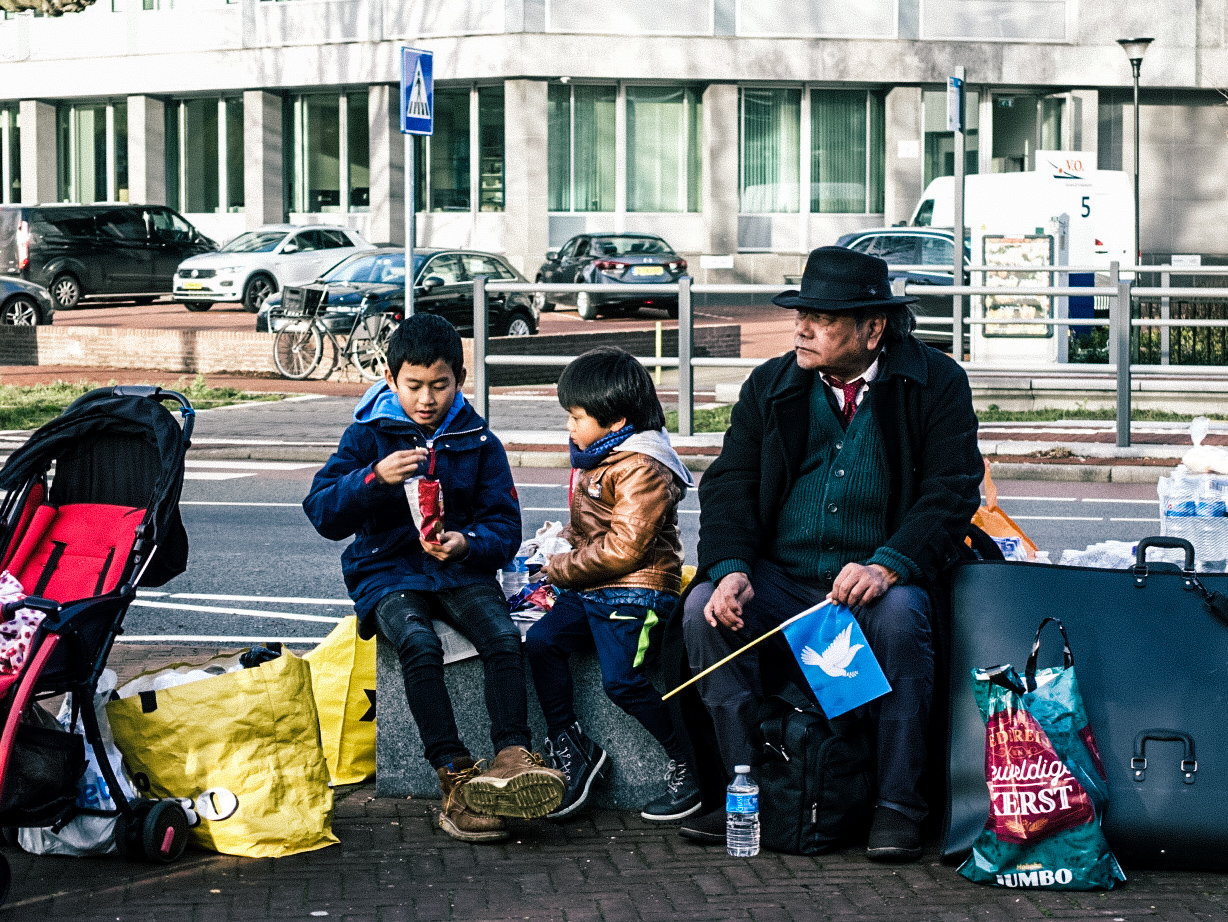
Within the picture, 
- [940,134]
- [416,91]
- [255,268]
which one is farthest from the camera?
[940,134]

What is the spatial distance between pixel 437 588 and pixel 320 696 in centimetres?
62

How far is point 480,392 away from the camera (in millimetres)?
14609

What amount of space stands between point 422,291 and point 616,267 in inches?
296

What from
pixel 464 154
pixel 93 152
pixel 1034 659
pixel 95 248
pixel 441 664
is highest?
pixel 93 152

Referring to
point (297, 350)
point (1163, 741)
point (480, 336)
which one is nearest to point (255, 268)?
point (297, 350)

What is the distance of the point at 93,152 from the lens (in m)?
44.6

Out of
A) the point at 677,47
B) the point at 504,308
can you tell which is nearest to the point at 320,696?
the point at 504,308

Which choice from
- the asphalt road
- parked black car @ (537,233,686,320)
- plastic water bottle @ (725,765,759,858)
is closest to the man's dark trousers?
plastic water bottle @ (725,765,759,858)

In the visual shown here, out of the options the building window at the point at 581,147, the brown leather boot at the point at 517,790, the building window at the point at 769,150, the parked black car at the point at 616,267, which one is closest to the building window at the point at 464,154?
the building window at the point at 581,147

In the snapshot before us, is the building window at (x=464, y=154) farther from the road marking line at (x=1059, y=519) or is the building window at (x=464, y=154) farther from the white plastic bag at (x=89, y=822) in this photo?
the white plastic bag at (x=89, y=822)

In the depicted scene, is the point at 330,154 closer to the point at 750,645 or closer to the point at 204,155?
the point at 204,155

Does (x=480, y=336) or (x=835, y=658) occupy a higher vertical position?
(x=480, y=336)

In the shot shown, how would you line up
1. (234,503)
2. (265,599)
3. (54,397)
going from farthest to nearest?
(54,397) < (234,503) < (265,599)

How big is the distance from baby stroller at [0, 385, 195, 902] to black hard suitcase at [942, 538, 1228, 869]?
215 cm
